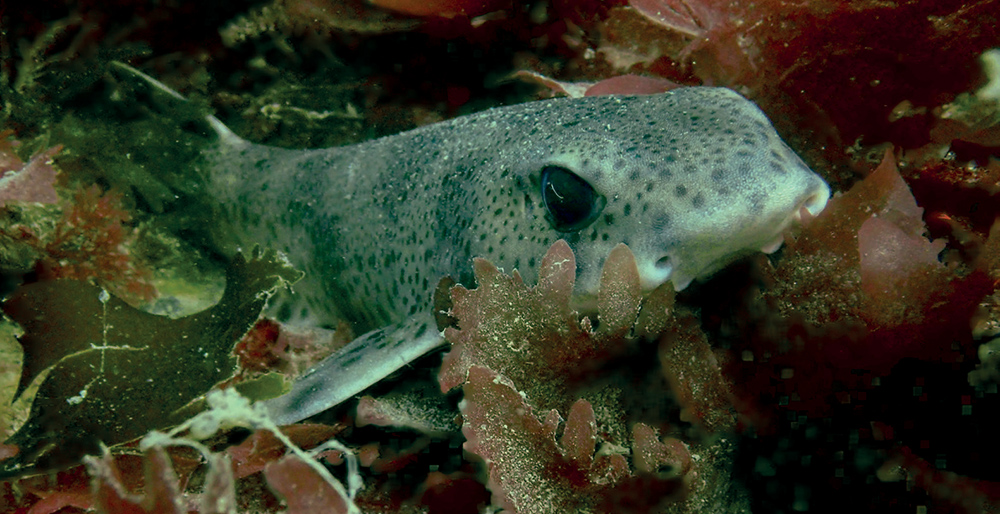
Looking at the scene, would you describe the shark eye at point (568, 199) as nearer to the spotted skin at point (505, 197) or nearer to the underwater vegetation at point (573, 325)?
the spotted skin at point (505, 197)

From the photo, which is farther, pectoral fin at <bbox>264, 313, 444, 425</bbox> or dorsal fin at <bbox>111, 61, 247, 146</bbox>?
dorsal fin at <bbox>111, 61, 247, 146</bbox>

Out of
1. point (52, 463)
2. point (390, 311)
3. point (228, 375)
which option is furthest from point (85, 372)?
point (390, 311)

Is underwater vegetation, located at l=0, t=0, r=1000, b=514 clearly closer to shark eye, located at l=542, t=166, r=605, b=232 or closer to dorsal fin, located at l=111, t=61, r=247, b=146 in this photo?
dorsal fin, located at l=111, t=61, r=247, b=146

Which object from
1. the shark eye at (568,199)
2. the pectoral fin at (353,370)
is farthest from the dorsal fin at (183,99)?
the shark eye at (568,199)

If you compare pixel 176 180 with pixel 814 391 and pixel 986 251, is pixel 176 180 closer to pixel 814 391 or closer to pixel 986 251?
pixel 814 391

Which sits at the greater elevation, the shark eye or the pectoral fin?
the shark eye

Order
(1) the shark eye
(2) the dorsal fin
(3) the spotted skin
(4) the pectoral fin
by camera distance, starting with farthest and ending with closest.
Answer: (2) the dorsal fin < (4) the pectoral fin < (1) the shark eye < (3) the spotted skin

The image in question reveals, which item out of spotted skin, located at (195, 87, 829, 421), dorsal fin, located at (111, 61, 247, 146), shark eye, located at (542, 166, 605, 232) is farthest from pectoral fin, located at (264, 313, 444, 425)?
dorsal fin, located at (111, 61, 247, 146)
